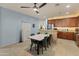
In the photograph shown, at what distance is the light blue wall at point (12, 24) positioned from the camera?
7.24ft

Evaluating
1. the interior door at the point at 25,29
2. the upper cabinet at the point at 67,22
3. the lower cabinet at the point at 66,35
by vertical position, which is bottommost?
the lower cabinet at the point at 66,35

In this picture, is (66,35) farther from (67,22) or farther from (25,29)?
(25,29)

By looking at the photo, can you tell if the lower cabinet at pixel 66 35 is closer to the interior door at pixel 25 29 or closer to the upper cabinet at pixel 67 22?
the upper cabinet at pixel 67 22

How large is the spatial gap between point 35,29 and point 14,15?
26.5 inches

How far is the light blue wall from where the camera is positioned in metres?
2.21

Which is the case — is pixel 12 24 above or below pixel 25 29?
above

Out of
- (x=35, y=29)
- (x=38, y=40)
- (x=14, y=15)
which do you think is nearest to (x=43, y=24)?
(x=35, y=29)

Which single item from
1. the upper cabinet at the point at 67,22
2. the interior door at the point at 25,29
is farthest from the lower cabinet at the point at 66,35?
the interior door at the point at 25,29

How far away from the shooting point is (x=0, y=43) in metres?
2.12

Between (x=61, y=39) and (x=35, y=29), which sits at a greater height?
(x=35, y=29)

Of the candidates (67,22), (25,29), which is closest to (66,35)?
(67,22)

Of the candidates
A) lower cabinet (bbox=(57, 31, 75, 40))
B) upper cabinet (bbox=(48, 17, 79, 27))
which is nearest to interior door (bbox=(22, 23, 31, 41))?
upper cabinet (bbox=(48, 17, 79, 27))

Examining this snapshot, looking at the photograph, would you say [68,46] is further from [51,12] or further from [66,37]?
[51,12]

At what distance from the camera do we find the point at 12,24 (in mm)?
2443
